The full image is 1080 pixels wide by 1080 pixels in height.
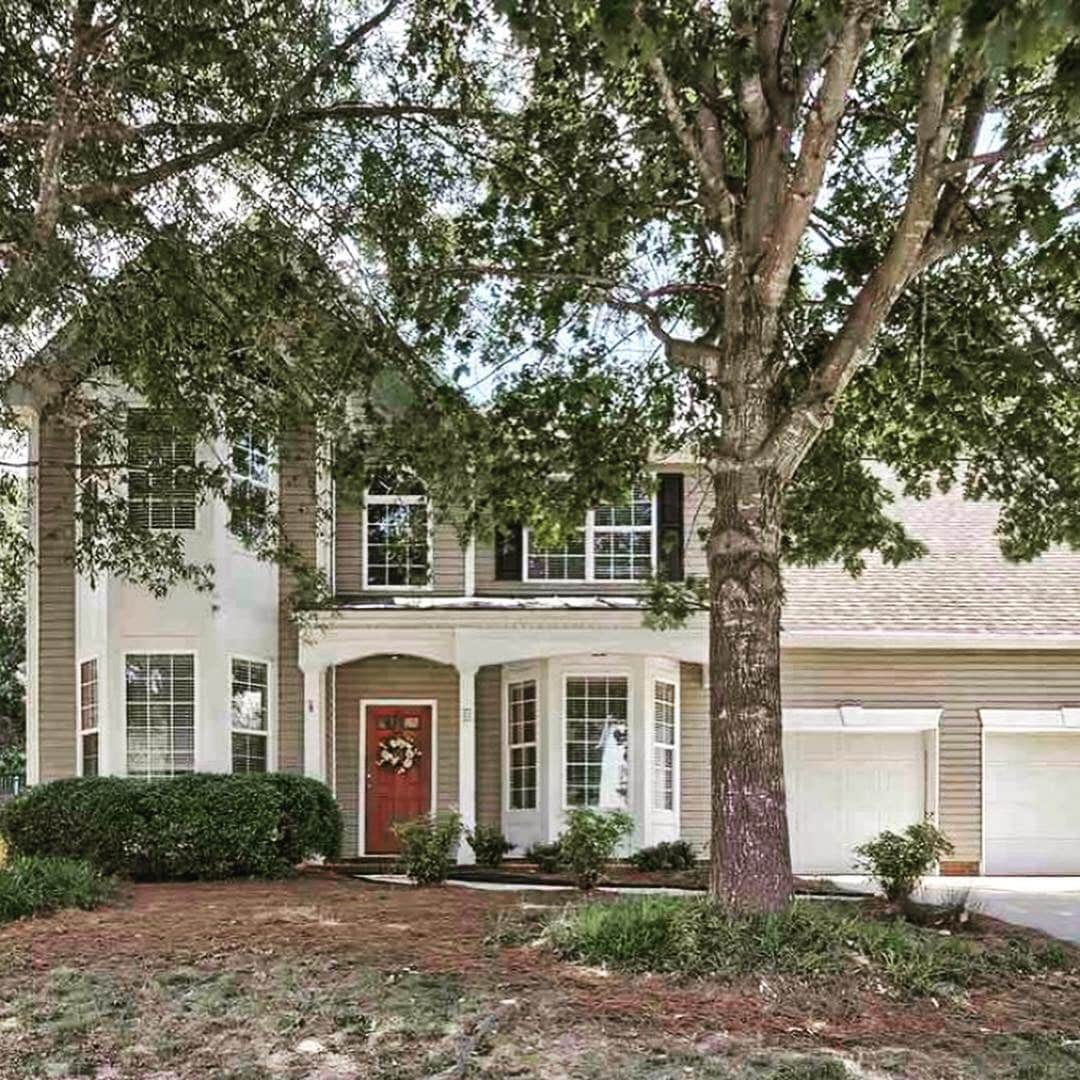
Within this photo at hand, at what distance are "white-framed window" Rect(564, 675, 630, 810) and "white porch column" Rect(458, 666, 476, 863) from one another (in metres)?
1.22

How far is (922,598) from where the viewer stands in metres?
17.4

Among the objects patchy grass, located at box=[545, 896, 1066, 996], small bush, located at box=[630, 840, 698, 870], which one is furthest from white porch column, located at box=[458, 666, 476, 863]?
patchy grass, located at box=[545, 896, 1066, 996]

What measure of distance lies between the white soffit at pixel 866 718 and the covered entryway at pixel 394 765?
4870 millimetres

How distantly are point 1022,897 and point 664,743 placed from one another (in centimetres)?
466

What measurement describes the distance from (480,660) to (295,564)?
4.27 meters

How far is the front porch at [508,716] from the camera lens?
1577cm

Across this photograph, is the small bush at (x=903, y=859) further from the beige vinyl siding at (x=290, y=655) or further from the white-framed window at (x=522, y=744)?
the beige vinyl siding at (x=290, y=655)

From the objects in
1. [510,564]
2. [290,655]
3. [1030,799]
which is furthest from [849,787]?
[290,655]

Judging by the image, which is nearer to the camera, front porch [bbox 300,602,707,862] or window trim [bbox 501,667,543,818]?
front porch [bbox 300,602,707,862]

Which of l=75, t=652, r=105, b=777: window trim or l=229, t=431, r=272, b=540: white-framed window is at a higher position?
l=229, t=431, r=272, b=540: white-framed window

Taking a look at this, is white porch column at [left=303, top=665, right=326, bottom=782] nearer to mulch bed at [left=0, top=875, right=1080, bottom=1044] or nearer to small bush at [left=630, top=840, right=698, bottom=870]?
small bush at [left=630, top=840, right=698, bottom=870]

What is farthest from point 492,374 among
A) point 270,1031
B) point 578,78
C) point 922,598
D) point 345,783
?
point 922,598

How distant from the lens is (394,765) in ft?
54.9

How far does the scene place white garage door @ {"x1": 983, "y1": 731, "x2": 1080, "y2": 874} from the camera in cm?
1684
